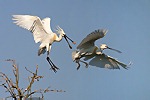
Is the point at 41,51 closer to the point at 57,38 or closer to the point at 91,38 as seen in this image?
the point at 57,38

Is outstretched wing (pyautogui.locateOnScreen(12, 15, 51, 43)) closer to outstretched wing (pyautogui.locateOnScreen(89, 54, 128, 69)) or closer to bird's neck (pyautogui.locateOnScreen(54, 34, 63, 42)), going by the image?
bird's neck (pyautogui.locateOnScreen(54, 34, 63, 42))

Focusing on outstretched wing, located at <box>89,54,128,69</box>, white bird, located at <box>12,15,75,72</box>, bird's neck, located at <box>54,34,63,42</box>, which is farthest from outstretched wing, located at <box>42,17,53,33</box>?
outstretched wing, located at <box>89,54,128,69</box>

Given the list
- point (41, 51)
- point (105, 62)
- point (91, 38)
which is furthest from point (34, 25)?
point (105, 62)

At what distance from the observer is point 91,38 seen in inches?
269

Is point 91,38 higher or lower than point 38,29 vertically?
lower

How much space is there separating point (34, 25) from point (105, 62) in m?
1.79

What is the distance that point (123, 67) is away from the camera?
25.3ft

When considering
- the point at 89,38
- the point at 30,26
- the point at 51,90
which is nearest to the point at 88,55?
the point at 89,38

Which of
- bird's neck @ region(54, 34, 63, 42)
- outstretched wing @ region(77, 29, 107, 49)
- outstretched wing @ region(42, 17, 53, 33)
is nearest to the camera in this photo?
outstretched wing @ region(77, 29, 107, 49)

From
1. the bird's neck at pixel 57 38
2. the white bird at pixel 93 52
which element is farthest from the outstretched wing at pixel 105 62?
the bird's neck at pixel 57 38

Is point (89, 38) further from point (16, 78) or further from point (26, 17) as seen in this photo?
point (16, 78)

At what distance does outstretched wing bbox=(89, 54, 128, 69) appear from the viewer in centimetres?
755

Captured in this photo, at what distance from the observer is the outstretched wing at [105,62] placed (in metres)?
7.55

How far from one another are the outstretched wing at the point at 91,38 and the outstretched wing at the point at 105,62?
0.48m
